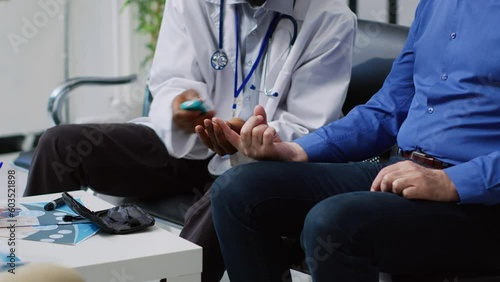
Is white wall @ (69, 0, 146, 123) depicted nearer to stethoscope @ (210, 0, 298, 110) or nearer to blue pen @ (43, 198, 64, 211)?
stethoscope @ (210, 0, 298, 110)

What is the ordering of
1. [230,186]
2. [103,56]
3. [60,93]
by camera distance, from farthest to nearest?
[103,56] < [60,93] < [230,186]

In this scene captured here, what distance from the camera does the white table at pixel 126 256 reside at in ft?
4.41

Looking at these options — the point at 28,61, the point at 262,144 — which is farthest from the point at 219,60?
the point at 28,61

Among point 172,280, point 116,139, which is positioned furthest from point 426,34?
point 116,139

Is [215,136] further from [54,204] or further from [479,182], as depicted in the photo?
[479,182]

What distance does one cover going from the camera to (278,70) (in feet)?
6.93

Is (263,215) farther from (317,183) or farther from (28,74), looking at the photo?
(28,74)

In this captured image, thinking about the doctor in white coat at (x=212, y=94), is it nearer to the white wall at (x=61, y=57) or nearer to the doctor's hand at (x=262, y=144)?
the doctor's hand at (x=262, y=144)

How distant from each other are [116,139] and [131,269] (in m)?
0.83

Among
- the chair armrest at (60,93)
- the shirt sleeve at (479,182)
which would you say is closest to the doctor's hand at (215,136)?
the shirt sleeve at (479,182)

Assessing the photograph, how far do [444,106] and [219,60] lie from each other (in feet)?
2.57

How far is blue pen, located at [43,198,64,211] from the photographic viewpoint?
169 cm

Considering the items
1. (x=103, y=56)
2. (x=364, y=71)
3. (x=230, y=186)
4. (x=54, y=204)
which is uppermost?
(x=364, y=71)

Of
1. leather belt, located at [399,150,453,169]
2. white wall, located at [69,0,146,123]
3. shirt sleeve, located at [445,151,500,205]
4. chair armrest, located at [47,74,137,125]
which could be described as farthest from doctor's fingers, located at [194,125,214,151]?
white wall, located at [69,0,146,123]
